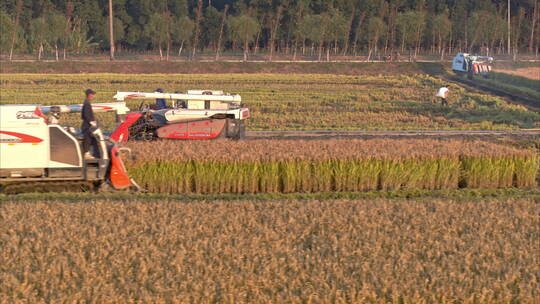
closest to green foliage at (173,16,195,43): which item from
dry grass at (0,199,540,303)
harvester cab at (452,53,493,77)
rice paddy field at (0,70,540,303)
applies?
harvester cab at (452,53,493,77)

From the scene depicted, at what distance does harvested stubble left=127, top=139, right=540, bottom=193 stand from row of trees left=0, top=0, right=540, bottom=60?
232ft

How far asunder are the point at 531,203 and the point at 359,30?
92038 mm

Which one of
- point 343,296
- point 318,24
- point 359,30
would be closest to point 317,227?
point 343,296

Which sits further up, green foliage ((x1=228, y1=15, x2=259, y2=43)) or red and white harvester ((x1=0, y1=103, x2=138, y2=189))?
green foliage ((x1=228, y1=15, x2=259, y2=43))

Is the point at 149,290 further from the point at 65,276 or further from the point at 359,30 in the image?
the point at 359,30

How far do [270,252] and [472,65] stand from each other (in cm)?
5693

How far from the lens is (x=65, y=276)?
10062 millimetres

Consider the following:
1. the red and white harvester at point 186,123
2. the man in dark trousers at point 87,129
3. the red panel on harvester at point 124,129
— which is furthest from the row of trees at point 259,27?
the man in dark trousers at point 87,129

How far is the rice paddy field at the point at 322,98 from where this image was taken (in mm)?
34500

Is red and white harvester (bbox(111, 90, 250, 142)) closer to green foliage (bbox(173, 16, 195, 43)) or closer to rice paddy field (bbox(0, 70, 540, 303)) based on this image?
rice paddy field (bbox(0, 70, 540, 303))

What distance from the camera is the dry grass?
9609mm

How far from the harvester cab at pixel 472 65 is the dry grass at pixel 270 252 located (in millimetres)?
51301

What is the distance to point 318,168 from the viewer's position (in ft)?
61.3

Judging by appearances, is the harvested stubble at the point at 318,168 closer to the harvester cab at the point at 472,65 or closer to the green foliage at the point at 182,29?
the harvester cab at the point at 472,65
